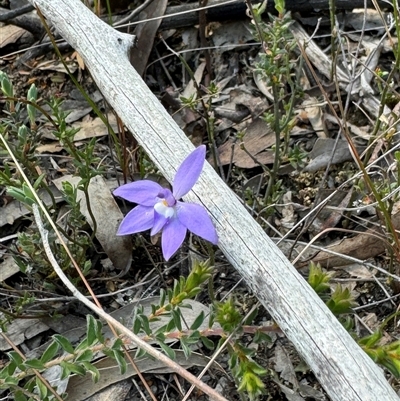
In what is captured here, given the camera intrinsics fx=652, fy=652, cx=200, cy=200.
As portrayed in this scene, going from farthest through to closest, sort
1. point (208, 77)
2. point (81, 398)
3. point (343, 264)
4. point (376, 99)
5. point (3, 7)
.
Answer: point (3, 7) < point (208, 77) < point (376, 99) < point (343, 264) < point (81, 398)

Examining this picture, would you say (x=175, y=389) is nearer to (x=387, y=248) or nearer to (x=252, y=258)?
(x=252, y=258)

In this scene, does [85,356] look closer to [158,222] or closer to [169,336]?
[169,336]

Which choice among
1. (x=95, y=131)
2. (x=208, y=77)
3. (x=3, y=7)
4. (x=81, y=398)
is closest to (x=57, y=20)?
(x=95, y=131)

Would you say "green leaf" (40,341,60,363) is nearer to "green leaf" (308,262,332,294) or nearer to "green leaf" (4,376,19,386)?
"green leaf" (4,376,19,386)

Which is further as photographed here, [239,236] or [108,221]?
[108,221]

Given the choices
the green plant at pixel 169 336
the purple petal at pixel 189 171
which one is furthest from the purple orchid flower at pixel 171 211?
the green plant at pixel 169 336

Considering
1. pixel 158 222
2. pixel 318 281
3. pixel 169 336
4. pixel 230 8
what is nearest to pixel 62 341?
pixel 169 336
